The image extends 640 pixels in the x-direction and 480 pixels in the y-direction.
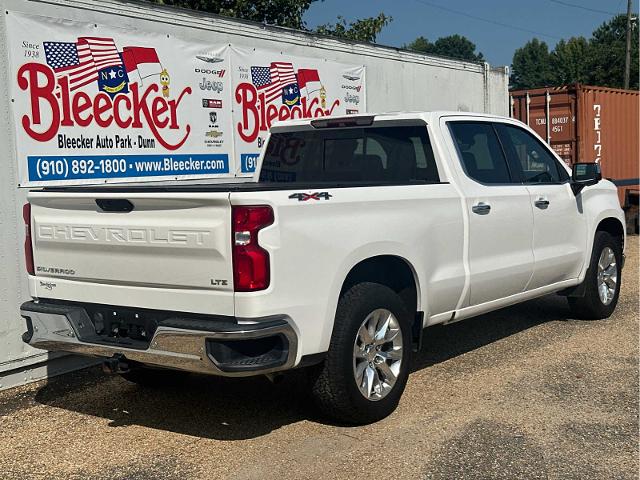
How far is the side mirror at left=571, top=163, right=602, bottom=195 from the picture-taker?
6.86 m

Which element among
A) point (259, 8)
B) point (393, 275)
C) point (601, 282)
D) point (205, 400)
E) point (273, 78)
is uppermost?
point (259, 8)

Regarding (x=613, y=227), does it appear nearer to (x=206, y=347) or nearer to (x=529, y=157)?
(x=529, y=157)

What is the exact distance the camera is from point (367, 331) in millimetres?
4871

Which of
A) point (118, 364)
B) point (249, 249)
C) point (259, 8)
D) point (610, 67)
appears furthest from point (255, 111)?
point (610, 67)

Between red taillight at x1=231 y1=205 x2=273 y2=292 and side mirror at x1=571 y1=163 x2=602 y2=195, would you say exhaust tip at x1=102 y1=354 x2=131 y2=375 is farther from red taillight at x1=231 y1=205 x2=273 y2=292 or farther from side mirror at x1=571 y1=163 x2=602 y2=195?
side mirror at x1=571 y1=163 x2=602 y2=195

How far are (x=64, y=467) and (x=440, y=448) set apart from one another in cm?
208

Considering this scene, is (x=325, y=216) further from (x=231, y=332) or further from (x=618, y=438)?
(x=618, y=438)

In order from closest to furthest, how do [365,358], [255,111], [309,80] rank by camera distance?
1. [365,358]
2. [255,111]
3. [309,80]

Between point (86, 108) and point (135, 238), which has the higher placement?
point (86, 108)

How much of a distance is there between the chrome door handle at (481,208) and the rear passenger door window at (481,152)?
0.20 metres

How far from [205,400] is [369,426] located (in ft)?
4.19

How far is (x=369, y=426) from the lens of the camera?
496 cm

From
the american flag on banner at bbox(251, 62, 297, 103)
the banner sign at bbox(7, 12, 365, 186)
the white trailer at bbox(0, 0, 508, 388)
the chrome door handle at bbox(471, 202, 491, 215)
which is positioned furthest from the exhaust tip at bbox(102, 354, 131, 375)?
the american flag on banner at bbox(251, 62, 297, 103)

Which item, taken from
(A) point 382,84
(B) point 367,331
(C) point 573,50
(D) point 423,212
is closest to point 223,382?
(B) point 367,331
